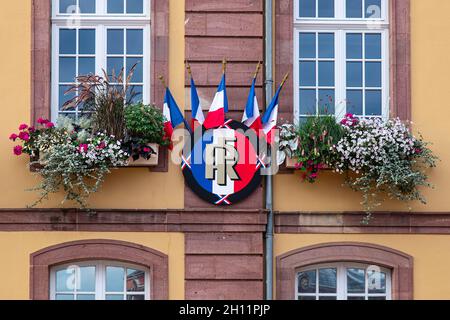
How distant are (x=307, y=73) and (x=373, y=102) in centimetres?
86

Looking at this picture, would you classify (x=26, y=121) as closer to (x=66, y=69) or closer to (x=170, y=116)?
(x=66, y=69)

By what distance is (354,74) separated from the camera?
15.3 metres

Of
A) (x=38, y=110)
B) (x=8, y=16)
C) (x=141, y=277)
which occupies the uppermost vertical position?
(x=8, y=16)

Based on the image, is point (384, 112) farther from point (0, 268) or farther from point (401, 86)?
point (0, 268)

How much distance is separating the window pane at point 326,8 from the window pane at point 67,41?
2.95 meters

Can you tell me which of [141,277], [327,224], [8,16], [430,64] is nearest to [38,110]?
[8,16]

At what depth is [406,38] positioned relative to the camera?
49.6 feet

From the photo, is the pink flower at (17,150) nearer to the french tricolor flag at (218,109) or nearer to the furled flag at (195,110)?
the furled flag at (195,110)

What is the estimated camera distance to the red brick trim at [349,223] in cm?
1475

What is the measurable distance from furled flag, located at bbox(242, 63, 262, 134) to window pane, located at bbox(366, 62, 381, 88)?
1420mm

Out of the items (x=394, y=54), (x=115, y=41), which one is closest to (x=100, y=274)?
(x=115, y=41)

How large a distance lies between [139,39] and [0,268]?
3.14 metres

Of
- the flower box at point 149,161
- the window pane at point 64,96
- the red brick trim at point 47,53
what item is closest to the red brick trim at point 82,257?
the flower box at point 149,161

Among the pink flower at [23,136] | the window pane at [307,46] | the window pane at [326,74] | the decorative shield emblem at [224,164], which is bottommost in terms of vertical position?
the decorative shield emblem at [224,164]
